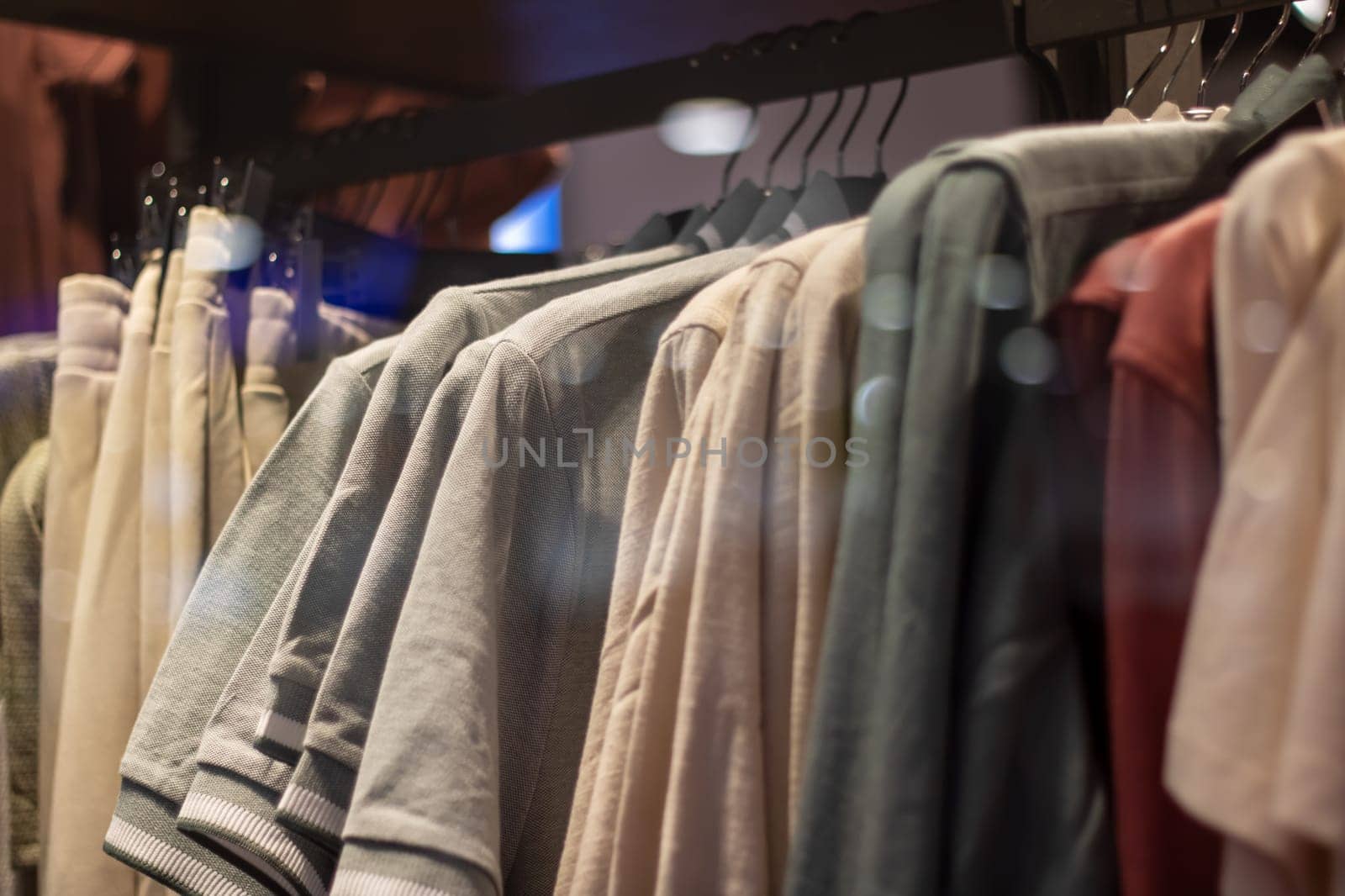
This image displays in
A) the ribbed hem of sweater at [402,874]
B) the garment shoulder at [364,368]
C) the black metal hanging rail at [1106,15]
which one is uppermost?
the black metal hanging rail at [1106,15]

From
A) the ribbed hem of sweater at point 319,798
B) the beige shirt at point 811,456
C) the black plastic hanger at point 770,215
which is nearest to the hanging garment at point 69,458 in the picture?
the ribbed hem of sweater at point 319,798

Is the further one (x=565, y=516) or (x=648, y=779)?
(x=565, y=516)

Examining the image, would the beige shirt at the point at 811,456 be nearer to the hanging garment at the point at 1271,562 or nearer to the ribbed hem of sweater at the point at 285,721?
the hanging garment at the point at 1271,562

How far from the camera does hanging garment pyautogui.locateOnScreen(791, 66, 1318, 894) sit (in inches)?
16.4

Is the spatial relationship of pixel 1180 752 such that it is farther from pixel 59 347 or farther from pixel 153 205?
pixel 153 205

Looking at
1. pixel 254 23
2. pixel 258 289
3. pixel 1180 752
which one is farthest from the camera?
pixel 254 23

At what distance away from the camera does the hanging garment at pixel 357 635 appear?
0.61 metres

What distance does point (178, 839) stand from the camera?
2.26 ft

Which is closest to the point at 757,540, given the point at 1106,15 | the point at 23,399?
the point at 1106,15

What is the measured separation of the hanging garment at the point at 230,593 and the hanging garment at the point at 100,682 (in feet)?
0.42

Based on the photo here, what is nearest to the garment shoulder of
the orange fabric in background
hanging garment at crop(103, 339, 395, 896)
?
hanging garment at crop(103, 339, 395, 896)

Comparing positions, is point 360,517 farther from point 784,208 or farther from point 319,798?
point 784,208

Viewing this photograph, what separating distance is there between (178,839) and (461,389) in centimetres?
31

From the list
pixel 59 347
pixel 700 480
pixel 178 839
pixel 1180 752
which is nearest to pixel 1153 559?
pixel 1180 752
